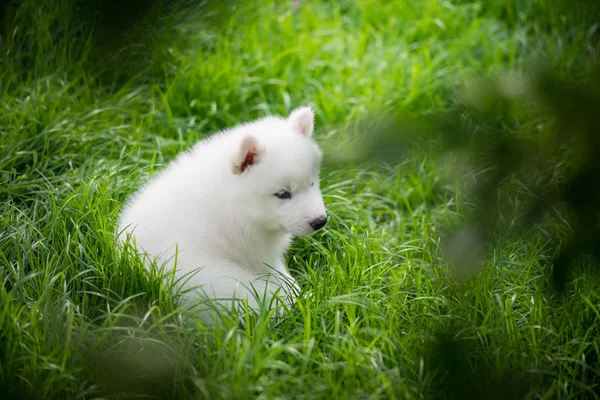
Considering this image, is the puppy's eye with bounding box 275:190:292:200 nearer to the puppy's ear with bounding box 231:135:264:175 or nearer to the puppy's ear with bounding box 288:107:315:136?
the puppy's ear with bounding box 231:135:264:175

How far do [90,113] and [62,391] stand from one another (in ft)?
7.04

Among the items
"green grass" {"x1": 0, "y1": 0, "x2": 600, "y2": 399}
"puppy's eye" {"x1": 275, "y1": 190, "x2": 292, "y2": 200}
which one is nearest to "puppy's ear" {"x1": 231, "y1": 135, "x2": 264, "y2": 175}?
"puppy's eye" {"x1": 275, "y1": 190, "x2": 292, "y2": 200}

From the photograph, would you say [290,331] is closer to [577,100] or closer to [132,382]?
[132,382]

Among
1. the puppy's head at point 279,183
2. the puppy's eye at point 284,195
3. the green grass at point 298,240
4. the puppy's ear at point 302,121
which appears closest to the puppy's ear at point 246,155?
the puppy's head at point 279,183

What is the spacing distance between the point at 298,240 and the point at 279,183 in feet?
2.53

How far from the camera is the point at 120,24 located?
5.55 ft

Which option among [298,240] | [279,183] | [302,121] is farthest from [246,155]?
[298,240]

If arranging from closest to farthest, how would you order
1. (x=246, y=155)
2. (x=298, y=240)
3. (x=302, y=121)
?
(x=246, y=155) → (x=302, y=121) → (x=298, y=240)

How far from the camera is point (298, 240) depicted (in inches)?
146

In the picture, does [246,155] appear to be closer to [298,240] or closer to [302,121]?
[302,121]

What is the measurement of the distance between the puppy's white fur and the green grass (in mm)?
162

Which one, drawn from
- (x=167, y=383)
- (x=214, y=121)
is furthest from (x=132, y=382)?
(x=214, y=121)

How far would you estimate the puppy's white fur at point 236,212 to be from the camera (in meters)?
2.93

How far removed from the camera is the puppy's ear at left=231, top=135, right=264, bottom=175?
2.94 m
